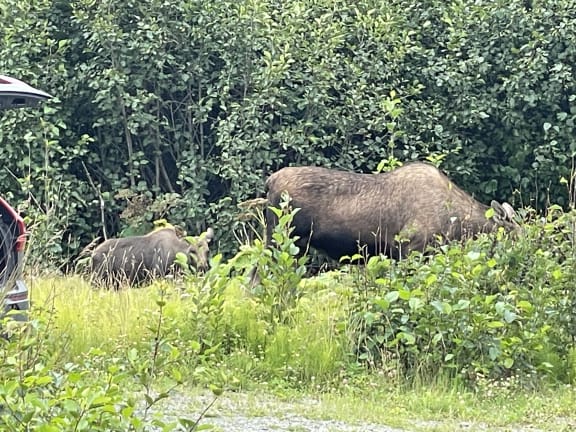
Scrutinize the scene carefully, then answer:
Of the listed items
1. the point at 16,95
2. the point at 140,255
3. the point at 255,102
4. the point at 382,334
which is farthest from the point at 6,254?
the point at 255,102

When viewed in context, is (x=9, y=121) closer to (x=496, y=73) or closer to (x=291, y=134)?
(x=291, y=134)

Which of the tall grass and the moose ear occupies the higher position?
the moose ear

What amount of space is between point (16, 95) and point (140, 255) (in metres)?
6.12

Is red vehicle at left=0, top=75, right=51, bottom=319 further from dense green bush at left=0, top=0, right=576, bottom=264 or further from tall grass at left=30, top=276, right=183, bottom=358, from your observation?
dense green bush at left=0, top=0, right=576, bottom=264

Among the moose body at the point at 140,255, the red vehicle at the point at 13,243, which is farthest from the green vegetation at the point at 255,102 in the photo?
the red vehicle at the point at 13,243

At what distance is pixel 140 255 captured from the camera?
12.3m

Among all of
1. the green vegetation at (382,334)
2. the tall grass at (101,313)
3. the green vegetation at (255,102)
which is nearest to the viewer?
the green vegetation at (382,334)

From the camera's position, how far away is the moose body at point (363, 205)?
38.7 ft

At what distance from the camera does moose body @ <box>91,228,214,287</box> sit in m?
11.9

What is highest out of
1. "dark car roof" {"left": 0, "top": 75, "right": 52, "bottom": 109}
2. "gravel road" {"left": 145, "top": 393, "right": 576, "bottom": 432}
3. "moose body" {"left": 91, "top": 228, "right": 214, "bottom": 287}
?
"dark car roof" {"left": 0, "top": 75, "right": 52, "bottom": 109}

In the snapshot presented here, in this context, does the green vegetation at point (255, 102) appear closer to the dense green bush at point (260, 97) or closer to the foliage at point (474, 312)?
the dense green bush at point (260, 97)

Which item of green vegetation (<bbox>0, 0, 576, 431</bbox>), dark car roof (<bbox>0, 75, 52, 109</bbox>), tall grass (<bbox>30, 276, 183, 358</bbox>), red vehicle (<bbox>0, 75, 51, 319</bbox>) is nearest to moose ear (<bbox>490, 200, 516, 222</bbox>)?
green vegetation (<bbox>0, 0, 576, 431</bbox>)

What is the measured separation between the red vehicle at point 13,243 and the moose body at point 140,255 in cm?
455

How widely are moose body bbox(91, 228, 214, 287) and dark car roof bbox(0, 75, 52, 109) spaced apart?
205 inches
